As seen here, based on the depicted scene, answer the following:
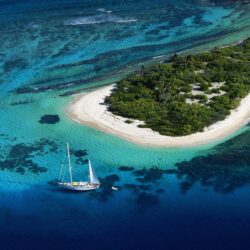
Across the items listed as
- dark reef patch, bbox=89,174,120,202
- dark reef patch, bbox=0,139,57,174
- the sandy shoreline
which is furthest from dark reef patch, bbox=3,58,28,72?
dark reef patch, bbox=89,174,120,202

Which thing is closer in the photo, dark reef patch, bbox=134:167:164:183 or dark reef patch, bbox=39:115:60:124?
dark reef patch, bbox=134:167:164:183

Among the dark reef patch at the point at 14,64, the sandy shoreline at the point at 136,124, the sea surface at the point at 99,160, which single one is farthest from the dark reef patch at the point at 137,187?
the dark reef patch at the point at 14,64

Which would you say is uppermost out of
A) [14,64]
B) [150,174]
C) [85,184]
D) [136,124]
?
[14,64]

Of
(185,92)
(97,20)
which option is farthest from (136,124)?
(97,20)

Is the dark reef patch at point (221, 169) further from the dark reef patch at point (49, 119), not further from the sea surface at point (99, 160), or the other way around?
the dark reef patch at point (49, 119)

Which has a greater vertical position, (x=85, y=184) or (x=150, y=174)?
(x=85, y=184)

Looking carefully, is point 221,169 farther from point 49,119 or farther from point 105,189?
point 49,119

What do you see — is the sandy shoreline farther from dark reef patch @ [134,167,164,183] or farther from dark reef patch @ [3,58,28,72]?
dark reef patch @ [3,58,28,72]
